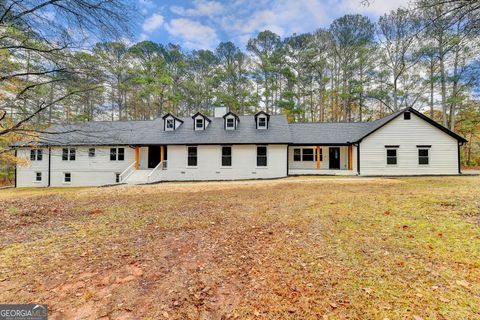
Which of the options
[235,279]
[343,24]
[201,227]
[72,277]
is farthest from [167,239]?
[343,24]

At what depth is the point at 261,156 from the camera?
18078 mm

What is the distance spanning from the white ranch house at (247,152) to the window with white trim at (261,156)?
0.28ft

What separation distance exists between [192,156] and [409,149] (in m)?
17.7

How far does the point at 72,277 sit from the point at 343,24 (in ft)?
111

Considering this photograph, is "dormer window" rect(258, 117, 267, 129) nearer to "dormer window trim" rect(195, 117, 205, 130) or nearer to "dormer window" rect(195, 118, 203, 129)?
"dormer window trim" rect(195, 117, 205, 130)

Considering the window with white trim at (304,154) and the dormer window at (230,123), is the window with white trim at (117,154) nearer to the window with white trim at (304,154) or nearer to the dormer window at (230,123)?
the dormer window at (230,123)

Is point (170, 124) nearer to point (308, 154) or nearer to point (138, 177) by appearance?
point (138, 177)

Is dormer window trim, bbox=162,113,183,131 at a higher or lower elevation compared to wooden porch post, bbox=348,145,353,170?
higher

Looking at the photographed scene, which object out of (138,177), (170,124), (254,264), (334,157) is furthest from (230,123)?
(254,264)

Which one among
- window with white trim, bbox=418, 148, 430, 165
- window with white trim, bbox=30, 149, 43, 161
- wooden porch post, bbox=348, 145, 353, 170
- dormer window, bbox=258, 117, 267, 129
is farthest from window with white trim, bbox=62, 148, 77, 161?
window with white trim, bbox=418, 148, 430, 165

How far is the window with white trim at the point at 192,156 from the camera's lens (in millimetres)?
18500

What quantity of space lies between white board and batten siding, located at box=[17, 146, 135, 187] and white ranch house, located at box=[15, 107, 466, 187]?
0.30 feet

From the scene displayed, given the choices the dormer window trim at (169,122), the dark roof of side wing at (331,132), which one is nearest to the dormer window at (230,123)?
the dormer window trim at (169,122)

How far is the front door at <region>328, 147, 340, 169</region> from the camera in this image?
66.2 ft
